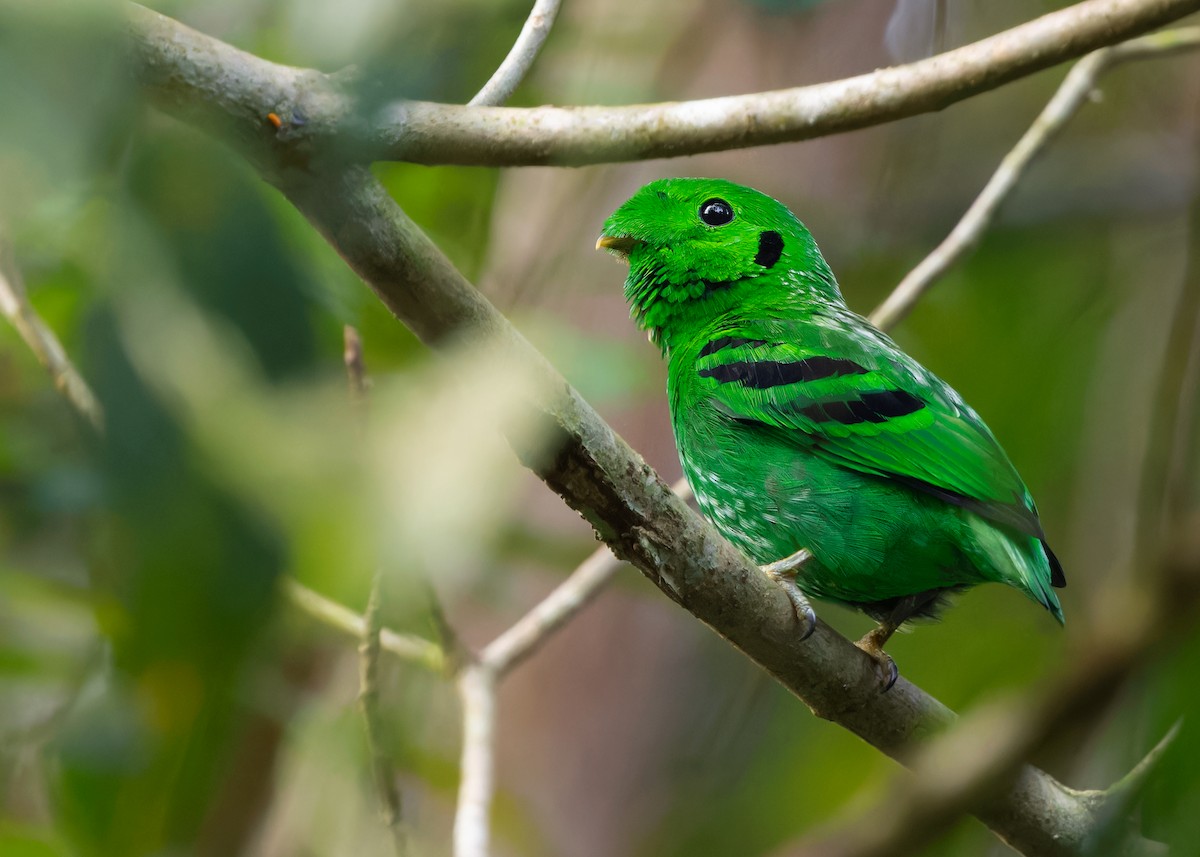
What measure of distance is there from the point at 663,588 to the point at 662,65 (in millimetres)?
4419

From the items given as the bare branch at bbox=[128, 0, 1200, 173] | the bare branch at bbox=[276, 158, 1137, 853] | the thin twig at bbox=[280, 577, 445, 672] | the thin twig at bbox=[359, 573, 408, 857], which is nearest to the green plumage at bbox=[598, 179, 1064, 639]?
the bare branch at bbox=[276, 158, 1137, 853]

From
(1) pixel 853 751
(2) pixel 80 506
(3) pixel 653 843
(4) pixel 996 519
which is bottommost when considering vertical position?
(3) pixel 653 843

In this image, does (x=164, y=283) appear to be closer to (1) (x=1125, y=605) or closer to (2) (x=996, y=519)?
(1) (x=1125, y=605)

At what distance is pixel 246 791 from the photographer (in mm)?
4055

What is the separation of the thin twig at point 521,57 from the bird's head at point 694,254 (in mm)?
1128

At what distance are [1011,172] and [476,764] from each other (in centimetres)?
274

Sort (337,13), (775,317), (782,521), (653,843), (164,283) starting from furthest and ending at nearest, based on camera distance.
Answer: (653,843)
(775,317)
(782,521)
(337,13)
(164,283)

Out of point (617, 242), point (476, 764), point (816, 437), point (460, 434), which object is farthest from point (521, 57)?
point (476, 764)

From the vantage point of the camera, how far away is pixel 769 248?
421cm

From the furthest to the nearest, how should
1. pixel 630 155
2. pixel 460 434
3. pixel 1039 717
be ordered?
1. pixel 630 155
2. pixel 460 434
3. pixel 1039 717

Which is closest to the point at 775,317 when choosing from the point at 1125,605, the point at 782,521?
the point at 782,521

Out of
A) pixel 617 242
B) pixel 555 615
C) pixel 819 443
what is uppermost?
pixel 617 242

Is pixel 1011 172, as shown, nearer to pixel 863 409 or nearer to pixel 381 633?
pixel 863 409

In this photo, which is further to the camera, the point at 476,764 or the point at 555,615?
the point at 555,615
